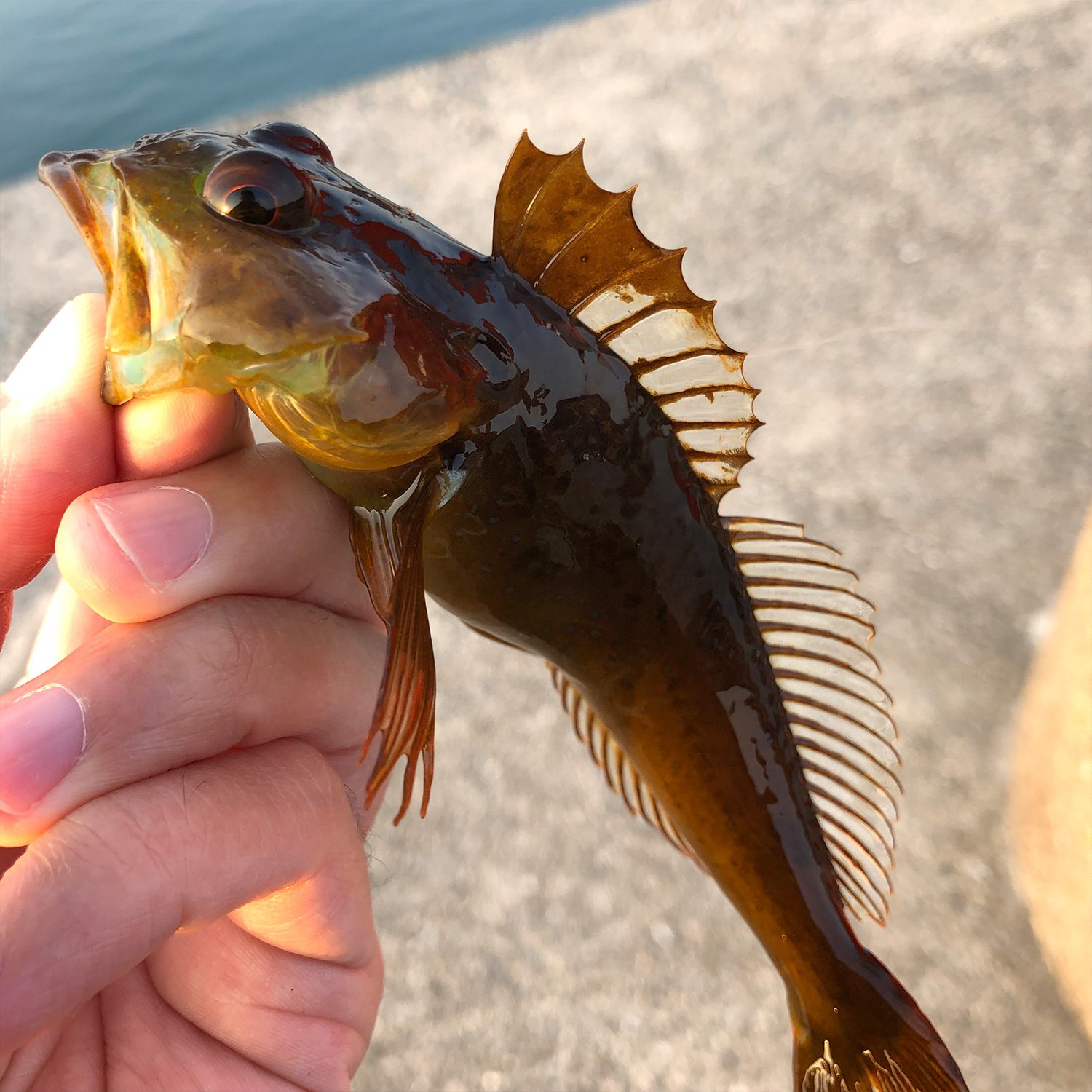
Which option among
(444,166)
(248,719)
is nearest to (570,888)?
(248,719)

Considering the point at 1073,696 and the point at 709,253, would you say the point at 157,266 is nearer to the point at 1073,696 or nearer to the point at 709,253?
the point at 1073,696

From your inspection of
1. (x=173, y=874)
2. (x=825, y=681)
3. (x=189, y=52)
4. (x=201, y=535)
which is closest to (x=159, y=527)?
(x=201, y=535)

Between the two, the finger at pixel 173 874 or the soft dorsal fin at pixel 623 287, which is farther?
the soft dorsal fin at pixel 623 287

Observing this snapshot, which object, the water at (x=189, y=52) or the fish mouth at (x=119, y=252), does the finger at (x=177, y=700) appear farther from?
the water at (x=189, y=52)

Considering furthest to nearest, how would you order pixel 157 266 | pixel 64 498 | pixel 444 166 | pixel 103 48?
pixel 103 48
pixel 444 166
pixel 64 498
pixel 157 266

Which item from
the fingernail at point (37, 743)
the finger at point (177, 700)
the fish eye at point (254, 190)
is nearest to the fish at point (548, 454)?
the fish eye at point (254, 190)

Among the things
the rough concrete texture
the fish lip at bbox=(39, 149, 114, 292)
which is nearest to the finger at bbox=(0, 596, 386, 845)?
the fish lip at bbox=(39, 149, 114, 292)
